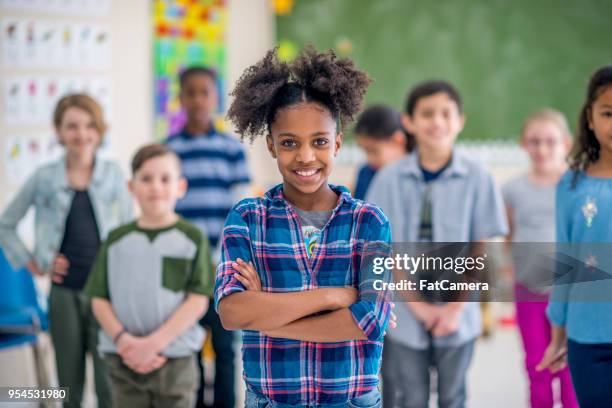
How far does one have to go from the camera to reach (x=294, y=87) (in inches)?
56.9

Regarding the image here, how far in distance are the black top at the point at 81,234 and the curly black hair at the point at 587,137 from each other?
1.81 metres

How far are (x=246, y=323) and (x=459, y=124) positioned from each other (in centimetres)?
138

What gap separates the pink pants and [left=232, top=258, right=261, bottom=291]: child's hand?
5.20 ft

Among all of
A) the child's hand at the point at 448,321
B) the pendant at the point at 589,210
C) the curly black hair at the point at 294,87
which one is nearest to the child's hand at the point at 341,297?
the curly black hair at the point at 294,87

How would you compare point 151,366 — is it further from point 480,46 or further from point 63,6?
point 480,46

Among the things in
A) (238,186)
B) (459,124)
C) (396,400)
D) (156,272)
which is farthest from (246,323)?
(238,186)

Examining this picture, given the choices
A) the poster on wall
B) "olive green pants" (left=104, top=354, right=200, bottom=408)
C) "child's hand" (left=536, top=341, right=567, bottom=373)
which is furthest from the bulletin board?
"child's hand" (left=536, top=341, right=567, bottom=373)

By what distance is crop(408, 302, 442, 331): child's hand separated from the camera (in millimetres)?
2156

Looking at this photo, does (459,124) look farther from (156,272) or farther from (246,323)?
(246,323)

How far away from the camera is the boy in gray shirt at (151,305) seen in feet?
6.80

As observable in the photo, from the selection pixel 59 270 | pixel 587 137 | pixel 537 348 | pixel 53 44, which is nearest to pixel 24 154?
pixel 53 44

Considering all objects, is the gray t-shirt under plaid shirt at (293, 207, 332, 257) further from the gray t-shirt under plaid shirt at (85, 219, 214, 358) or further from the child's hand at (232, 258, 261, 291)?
the gray t-shirt under plaid shirt at (85, 219, 214, 358)

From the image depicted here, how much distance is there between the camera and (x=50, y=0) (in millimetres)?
3873

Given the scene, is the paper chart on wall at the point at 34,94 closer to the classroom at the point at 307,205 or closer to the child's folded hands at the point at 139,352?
the classroom at the point at 307,205
